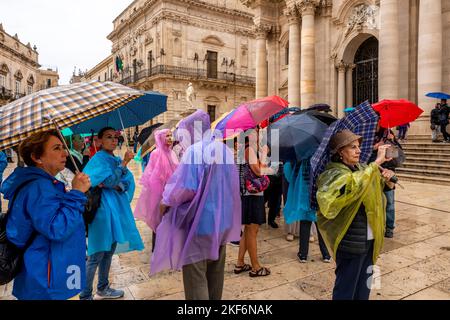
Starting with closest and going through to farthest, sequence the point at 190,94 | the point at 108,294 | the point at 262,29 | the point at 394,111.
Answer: the point at 108,294 < the point at 394,111 < the point at 262,29 < the point at 190,94

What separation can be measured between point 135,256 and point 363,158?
11.3ft

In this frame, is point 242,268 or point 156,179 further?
point 156,179

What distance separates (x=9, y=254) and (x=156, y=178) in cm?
235

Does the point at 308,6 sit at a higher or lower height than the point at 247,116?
higher

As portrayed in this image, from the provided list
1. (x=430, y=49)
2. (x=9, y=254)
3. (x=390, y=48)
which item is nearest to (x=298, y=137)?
(x=9, y=254)

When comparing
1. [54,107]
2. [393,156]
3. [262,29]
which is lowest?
[393,156]

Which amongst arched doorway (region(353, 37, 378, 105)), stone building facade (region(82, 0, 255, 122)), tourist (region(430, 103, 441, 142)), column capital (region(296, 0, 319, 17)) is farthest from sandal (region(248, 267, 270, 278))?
stone building facade (region(82, 0, 255, 122))

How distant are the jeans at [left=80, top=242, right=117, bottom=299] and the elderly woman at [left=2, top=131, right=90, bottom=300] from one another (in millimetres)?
945

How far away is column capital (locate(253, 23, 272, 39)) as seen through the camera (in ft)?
70.9

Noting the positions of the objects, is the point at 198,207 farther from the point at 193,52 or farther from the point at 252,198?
the point at 193,52

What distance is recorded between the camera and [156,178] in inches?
170

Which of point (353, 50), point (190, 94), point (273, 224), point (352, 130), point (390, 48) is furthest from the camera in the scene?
point (190, 94)

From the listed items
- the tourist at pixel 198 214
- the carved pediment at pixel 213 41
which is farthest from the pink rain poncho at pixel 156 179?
the carved pediment at pixel 213 41
